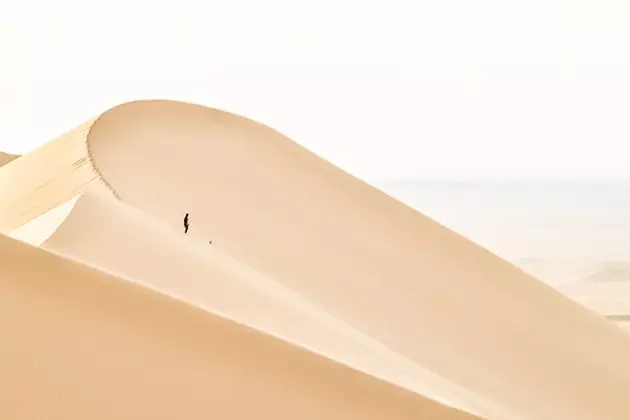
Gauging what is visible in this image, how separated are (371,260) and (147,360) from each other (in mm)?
2468

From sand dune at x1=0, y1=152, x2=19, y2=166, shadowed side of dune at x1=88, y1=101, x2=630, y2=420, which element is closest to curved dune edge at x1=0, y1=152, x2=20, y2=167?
sand dune at x1=0, y1=152, x2=19, y2=166

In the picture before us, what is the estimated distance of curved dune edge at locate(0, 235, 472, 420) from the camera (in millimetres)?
1430

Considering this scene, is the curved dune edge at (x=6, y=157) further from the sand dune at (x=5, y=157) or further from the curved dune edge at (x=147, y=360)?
the curved dune edge at (x=147, y=360)

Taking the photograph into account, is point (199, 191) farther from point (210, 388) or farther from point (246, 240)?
point (210, 388)

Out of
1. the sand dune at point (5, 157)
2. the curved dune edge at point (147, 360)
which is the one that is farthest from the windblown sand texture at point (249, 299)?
the sand dune at point (5, 157)

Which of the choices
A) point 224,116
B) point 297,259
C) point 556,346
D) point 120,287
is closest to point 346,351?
point 120,287

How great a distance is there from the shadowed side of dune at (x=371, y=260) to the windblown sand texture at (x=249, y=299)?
0.4 inches

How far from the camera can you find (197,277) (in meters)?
2.30

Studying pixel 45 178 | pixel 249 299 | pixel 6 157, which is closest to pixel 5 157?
pixel 6 157

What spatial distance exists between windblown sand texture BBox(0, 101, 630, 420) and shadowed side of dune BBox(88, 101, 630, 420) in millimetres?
11

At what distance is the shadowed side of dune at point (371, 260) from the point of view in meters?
3.33

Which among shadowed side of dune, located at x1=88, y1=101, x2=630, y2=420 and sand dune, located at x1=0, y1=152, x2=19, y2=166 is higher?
sand dune, located at x1=0, y1=152, x2=19, y2=166

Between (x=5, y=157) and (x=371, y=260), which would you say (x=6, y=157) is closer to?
(x=5, y=157)

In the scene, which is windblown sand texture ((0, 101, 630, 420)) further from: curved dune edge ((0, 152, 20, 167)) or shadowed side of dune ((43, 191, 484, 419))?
curved dune edge ((0, 152, 20, 167))
